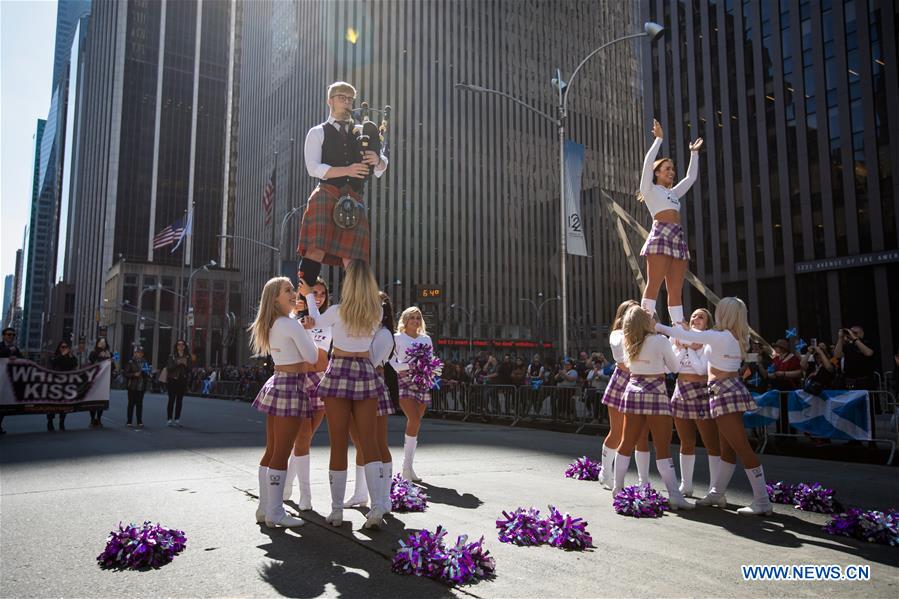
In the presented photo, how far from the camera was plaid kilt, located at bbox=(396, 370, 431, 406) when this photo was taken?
7668 mm

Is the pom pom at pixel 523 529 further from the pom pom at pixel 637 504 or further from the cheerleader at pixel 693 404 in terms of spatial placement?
the cheerleader at pixel 693 404

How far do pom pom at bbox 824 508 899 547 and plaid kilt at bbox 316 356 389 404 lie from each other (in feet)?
13.0

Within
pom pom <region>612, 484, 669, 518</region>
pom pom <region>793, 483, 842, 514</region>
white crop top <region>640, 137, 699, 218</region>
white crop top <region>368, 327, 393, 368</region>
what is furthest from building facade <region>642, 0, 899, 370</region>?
white crop top <region>368, 327, 393, 368</region>

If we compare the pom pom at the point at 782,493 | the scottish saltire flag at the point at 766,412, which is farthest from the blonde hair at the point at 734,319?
the scottish saltire flag at the point at 766,412

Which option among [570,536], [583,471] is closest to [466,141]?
[583,471]

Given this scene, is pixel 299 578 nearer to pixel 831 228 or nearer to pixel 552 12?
pixel 831 228

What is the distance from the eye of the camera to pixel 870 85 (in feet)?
119

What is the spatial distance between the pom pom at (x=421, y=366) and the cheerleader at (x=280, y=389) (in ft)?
7.62

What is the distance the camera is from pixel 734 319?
6.28 m

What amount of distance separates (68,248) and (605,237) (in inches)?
4723

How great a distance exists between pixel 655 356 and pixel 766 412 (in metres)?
6.61

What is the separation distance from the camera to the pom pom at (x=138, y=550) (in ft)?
13.5

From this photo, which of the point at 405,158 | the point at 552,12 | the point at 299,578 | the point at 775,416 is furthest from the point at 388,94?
the point at 299,578

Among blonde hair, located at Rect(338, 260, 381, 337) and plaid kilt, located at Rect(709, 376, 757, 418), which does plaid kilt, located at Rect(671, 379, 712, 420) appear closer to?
plaid kilt, located at Rect(709, 376, 757, 418)
